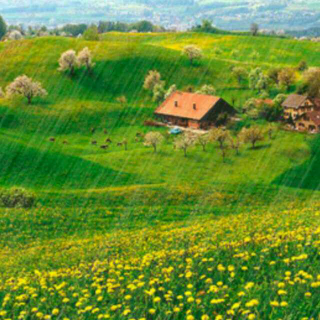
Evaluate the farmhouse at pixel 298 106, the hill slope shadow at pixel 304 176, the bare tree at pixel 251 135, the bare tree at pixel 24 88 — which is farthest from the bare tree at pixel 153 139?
the bare tree at pixel 24 88

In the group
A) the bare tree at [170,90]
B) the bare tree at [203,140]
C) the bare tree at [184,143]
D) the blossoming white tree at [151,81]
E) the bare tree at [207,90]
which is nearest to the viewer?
the bare tree at [184,143]

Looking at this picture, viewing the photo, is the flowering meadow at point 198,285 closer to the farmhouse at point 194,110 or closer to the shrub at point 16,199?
the shrub at point 16,199

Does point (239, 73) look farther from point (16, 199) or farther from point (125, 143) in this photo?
point (16, 199)

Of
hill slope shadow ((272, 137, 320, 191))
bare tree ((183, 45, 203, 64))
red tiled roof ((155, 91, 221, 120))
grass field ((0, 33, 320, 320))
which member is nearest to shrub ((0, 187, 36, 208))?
grass field ((0, 33, 320, 320))

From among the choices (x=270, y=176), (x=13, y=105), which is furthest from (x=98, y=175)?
(x=13, y=105)

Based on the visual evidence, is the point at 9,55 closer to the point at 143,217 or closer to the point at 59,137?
the point at 59,137

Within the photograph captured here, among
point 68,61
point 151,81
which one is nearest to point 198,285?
point 151,81

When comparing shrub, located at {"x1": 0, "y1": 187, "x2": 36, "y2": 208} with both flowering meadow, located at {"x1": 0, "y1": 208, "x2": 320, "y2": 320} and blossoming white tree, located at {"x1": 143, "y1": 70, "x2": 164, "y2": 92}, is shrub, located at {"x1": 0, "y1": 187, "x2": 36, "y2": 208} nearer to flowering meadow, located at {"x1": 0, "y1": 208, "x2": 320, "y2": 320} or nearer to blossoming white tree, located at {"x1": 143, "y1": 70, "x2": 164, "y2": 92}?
flowering meadow, located at {"x1": 0, "y1": 208, "x2": 320, "y2": 320}
